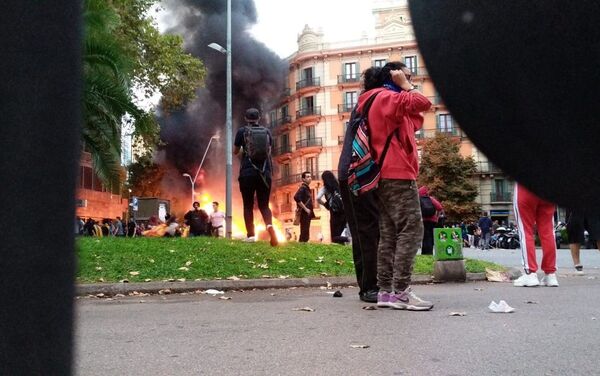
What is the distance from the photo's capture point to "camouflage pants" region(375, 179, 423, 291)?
15.5 ft

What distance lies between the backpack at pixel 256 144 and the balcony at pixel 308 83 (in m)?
7.17

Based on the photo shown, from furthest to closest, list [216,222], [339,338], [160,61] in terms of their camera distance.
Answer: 1. [160,61]
2. [216,222]
3. [339,338]

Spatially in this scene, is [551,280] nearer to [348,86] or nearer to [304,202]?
[304,202]

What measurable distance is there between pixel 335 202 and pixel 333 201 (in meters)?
0.05

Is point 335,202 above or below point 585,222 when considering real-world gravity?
above

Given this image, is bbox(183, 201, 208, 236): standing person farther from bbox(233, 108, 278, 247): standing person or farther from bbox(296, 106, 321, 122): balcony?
bbox(296, 106, 321, 122): balcony

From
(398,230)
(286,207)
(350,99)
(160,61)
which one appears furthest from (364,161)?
(286,207)

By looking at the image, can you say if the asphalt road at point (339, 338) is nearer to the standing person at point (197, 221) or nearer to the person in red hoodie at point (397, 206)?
the person in red hoodie at point (397, 206)

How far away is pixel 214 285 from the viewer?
22.7ft

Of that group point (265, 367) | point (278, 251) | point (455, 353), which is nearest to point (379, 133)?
point (455, 353)

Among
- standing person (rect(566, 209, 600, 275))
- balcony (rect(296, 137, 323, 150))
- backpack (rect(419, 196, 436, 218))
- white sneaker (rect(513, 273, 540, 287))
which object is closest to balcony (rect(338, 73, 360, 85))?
balcony (rect(296, 137, 323, 150))

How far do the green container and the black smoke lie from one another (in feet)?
51.3

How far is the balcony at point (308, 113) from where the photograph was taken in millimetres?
1051

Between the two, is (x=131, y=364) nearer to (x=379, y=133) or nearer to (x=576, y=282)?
(x=379, y=133)
